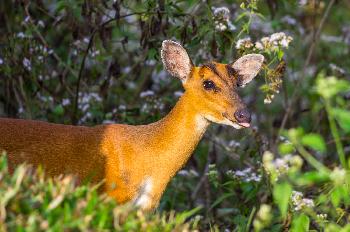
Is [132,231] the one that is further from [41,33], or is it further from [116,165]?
[41,33]

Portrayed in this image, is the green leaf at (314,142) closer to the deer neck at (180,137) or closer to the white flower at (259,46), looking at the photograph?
the deer neck at (180,137)

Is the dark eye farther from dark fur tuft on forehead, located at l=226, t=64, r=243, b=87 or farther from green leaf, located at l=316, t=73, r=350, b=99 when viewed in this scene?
green leaf, located at l=316, t=73, r=350, b=99

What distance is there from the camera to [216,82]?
6887 millimetres

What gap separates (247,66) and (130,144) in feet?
Result: 4.07

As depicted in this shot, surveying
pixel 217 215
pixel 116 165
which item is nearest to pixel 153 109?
pixel 217 215

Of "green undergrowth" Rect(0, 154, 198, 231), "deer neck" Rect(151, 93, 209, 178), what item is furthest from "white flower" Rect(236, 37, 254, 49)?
"green undergrowth" Rect(0, 154, 198, 231)

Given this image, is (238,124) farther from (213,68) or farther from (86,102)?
(86,102)

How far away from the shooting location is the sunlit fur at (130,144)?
662 centimetres

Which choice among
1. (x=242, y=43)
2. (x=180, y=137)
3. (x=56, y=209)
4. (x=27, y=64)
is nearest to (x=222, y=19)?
(x=242, y=43)

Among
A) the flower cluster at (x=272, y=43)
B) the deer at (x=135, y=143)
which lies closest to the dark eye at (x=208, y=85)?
the deer at (x=135, y=143)

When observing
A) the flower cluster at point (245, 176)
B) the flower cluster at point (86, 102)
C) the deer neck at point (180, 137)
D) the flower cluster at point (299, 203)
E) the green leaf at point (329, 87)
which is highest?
the green leaf at point (329, 87)

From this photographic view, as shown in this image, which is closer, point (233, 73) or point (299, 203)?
point (299, 203)

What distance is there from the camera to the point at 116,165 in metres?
6.73

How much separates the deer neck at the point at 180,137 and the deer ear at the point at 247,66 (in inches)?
26.1
